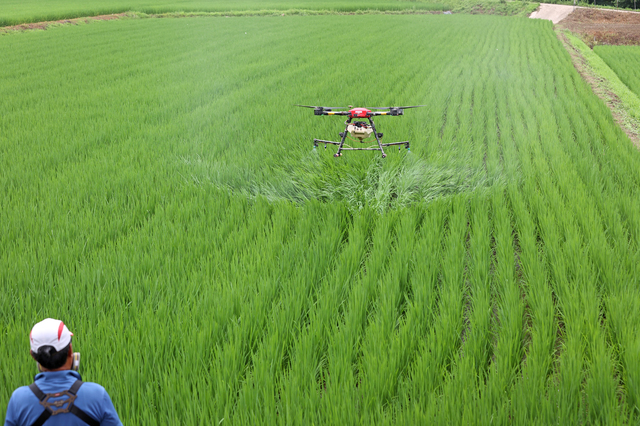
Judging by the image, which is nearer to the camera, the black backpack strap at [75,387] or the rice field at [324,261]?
the black backpack strap at [75,387]

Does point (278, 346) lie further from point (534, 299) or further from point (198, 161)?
point (198, 161)

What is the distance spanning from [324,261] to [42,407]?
Answer: 1902 millimetres

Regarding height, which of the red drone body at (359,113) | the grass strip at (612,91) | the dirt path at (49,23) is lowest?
the grass strip at (612,91)

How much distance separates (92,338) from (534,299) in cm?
220

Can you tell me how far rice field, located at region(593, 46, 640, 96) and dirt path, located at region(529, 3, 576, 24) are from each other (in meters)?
16.6

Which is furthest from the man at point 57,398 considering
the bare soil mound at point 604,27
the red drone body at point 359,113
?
the bare soil mound at point 604,27

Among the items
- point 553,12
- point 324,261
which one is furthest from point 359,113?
point 553,12

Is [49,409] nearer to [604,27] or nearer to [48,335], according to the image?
[48,335]

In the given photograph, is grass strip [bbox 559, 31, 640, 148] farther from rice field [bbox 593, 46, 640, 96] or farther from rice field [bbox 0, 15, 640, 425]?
rice field [bbox 0, 15, 640, 425]

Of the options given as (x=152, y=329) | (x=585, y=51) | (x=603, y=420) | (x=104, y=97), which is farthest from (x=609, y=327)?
(x=585, y=51)

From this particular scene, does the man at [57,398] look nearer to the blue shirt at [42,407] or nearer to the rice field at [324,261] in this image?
the blue shirt at [42,407]

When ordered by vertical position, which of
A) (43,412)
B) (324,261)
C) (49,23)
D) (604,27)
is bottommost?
(324,261)

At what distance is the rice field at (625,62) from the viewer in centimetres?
1119

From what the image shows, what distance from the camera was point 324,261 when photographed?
9.18 ft
